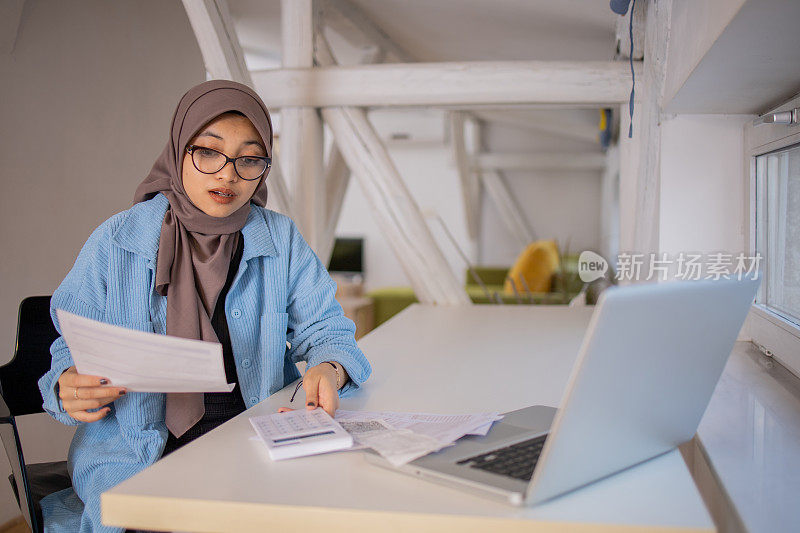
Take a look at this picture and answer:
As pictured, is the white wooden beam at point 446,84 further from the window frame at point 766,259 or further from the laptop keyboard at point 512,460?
the laptop keyboard at point 512,460

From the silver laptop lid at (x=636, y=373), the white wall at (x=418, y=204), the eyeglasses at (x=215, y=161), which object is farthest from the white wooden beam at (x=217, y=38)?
the white wall at (x=418, y=204)

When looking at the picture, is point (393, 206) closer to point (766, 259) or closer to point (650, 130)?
point (650, 130)

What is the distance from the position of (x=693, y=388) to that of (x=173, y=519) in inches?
25.9

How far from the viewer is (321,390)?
1.16 m

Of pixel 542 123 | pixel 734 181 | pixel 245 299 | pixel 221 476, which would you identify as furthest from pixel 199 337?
pixel 542 123

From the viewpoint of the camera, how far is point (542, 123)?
268 inches

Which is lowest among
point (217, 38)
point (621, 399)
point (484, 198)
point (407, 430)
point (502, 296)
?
point (502, 296)

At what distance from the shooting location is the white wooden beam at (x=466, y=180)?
6545mm

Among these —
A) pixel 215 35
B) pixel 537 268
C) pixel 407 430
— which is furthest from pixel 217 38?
pixel 537 268

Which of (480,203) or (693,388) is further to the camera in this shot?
(480,203)

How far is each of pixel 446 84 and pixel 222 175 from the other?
1523 millimetres

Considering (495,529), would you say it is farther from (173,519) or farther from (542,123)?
(542,123)

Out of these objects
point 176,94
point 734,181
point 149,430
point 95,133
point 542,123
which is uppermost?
point 542,123

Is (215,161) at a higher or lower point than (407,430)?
higher
